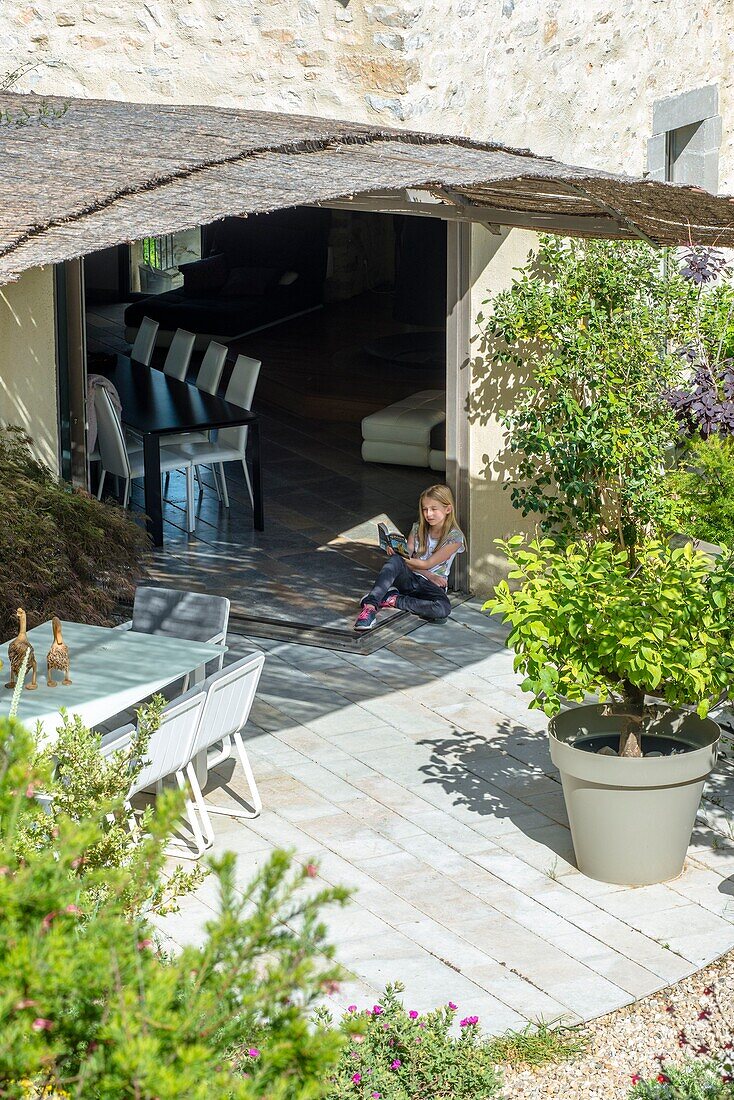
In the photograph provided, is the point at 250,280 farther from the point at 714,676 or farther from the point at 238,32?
the point at 714,676

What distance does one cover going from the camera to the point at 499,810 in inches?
263

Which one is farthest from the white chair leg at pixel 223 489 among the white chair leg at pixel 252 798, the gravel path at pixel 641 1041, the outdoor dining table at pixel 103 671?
the gravel path at pixel 641 1041

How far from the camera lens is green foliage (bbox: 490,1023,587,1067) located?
4.65 metres

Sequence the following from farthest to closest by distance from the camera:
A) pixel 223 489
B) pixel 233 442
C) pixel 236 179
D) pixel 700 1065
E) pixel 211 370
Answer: pixel 211 370 < pixel 223 489 < pixel 233 442 < pixel 236 179 < pixel 700 1065

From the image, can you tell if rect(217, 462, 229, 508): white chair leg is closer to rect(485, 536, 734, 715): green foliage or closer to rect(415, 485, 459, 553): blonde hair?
rect(415, 485, 459, 553): blonde hair

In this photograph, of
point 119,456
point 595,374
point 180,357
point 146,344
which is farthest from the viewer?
point 146,344

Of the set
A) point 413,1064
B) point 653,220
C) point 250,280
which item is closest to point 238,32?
point 653,220

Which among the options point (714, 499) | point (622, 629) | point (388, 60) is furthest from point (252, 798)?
point (388, 60)

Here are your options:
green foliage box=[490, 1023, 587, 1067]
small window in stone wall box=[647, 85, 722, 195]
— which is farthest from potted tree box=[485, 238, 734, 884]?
small window in stone wall box=[647, 85, 722, 195]

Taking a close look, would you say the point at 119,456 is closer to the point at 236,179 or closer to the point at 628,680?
the point at 236,179

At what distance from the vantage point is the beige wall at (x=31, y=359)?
9242mm

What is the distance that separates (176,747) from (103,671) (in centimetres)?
79

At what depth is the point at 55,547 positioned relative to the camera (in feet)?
27.8

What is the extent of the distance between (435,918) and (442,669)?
287cm
